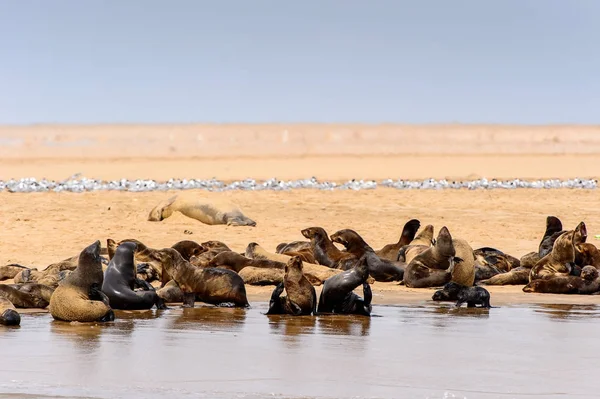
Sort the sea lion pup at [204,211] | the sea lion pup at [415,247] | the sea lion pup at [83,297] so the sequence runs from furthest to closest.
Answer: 1. the sea lion pup at [204,211]
2. the sea lion pup at [415,247]
3. the sea lion pup at [83,297]

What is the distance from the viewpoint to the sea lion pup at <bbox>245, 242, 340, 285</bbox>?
1202 cm

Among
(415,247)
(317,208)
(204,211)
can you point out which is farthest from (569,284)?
(317,208)

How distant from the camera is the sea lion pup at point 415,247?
13.5m

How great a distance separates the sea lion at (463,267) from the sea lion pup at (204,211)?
6815 mm

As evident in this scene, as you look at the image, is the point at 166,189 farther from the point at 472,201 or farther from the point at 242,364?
the point at 242,364

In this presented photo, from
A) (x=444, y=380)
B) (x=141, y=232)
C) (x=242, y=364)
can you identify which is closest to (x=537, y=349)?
(x=444, y=380)

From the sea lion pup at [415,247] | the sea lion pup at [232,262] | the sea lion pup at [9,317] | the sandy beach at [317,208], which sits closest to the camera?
the sea lion pup at [9,317]

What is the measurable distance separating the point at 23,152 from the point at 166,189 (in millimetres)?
37642

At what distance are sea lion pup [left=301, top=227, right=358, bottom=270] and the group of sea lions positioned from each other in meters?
0.01

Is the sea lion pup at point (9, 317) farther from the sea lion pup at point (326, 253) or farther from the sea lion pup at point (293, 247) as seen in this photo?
the sea lion pup at point (293, 247)

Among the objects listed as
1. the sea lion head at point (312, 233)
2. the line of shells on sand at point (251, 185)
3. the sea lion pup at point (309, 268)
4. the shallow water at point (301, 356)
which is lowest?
the shallow water at point (301, 356)

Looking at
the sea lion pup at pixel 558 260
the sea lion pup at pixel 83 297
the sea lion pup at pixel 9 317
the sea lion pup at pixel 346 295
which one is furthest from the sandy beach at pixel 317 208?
the sea lion pup at pixel 9 317

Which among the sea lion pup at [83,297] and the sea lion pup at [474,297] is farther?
the sea lion pup at [474,297]

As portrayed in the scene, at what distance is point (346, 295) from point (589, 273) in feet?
11.5
